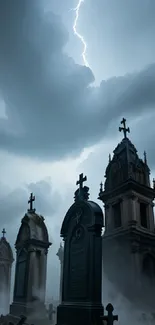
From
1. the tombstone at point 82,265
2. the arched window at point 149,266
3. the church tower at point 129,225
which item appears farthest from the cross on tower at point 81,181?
the arched window at point 149,266

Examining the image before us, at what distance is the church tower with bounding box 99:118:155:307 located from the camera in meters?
20.1

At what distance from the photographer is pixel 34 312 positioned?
581 inches

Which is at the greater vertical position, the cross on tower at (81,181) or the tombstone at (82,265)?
the cross on tower at (81,181)

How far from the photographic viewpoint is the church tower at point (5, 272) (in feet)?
80.0

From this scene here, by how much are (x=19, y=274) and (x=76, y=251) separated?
7.34 metres

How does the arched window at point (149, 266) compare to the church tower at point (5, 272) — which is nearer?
the arched window at point (149, 266)

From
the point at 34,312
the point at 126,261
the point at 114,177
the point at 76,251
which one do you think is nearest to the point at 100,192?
the point at 114,177

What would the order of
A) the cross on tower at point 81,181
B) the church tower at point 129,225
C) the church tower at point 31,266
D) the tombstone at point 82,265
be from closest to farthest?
the tombstone at point 82,265
the cross on tower at point 81,181
the church tower at point 31,266
the church tower at point 129,225

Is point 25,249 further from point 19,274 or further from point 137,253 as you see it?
point 137,253

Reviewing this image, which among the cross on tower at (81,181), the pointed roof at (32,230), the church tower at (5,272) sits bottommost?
the church tower at (5,272)

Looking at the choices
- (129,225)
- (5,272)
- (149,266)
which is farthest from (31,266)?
(5,272)

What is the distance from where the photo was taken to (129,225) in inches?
843

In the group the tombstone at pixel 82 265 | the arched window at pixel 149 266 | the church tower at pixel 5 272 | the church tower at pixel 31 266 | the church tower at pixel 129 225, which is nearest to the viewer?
the tombstone at pixel 82 265

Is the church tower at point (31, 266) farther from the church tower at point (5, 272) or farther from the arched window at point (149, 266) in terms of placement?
the church tower at point (5, 272)
